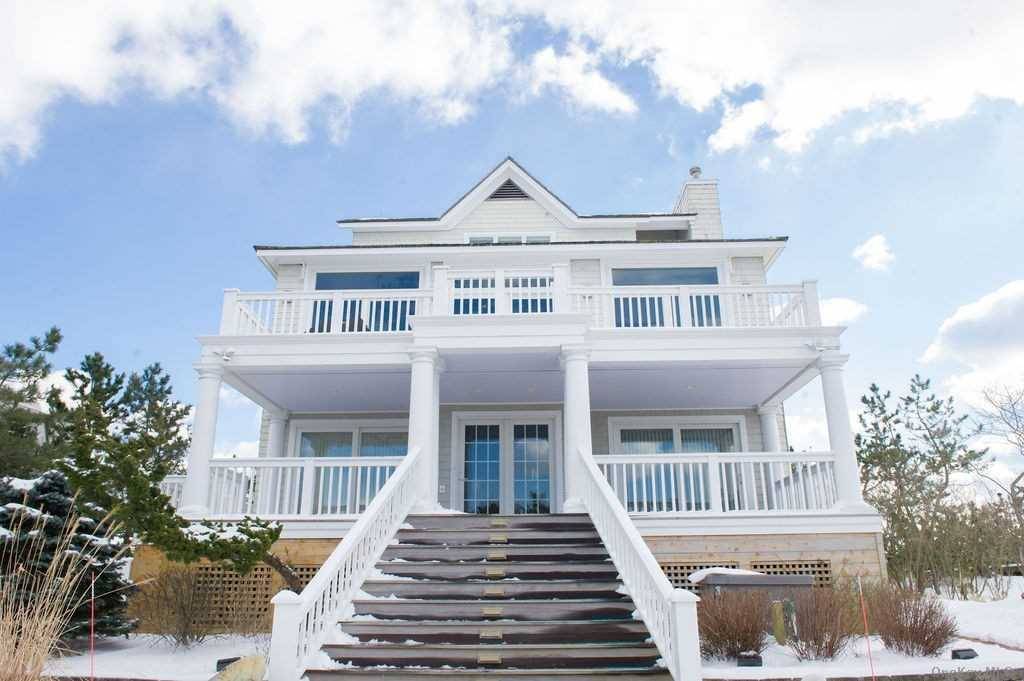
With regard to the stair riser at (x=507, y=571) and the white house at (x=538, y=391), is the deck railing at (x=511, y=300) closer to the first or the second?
the white house at (x=538, y=391)

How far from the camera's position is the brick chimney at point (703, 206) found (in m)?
16.2

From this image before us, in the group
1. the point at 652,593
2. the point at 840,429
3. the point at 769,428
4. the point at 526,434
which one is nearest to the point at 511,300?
the point at 526,434

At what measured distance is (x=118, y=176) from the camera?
55.0 feet

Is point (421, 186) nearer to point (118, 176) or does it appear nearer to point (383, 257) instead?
point (383, 257)

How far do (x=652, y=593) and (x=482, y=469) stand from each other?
25.8ft

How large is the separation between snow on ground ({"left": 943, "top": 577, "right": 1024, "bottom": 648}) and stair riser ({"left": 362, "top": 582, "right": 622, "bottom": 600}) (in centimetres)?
477

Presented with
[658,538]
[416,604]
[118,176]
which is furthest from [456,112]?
[416,604]

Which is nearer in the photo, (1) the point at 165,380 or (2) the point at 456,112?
(2) the point at 456,112

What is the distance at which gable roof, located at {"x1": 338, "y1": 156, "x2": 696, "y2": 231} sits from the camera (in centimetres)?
1568

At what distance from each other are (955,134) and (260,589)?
1571 centimetres

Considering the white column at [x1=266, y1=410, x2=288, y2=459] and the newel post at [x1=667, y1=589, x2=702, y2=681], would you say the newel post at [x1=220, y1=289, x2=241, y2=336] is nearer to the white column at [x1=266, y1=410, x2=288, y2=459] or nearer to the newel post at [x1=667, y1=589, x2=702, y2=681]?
the white column at [x1=266, y1=410, x2=288, y2=459]

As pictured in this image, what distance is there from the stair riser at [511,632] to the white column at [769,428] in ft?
27.3

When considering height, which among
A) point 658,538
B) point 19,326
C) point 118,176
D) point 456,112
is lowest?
point 658,538

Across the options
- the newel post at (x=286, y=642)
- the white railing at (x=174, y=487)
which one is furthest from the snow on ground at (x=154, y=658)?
the white railing at (x=174, y=487)
